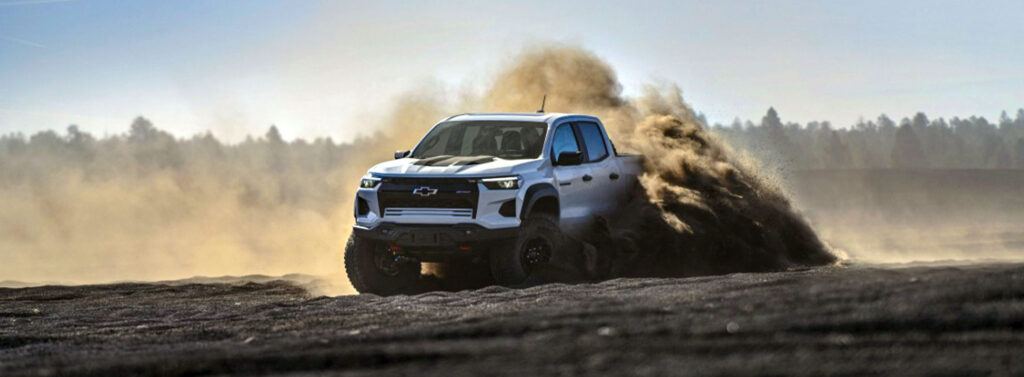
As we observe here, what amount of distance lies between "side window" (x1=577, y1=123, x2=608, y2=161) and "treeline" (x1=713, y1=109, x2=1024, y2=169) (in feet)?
389

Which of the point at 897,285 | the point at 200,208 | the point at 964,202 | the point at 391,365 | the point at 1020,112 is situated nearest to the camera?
the point at 391,365

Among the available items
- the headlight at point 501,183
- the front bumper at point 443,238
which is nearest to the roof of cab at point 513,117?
the headlight at point 501,183

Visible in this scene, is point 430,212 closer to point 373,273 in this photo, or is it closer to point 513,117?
point 373,273

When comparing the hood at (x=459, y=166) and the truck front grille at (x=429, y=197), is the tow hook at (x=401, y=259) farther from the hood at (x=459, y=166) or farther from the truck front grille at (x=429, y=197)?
the hood at (x=459, y=166)

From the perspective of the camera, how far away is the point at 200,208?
58.5 metres

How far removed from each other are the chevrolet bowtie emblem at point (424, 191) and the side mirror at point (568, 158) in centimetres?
154

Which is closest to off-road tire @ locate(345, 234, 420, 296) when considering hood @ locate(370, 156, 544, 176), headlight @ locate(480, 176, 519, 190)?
hood @ locate(370, 156, 544, 176)

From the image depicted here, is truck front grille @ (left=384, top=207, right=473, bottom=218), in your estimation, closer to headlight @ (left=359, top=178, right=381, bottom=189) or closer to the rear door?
headlight @ (left=359, top=178, right=381, bottom=189)

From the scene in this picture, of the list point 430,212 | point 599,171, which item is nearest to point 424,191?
point 430,212

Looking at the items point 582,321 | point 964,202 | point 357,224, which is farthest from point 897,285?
point 964,202

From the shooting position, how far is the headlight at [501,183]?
1382 cm

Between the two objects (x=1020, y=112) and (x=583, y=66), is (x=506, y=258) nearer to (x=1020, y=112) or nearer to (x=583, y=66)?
(x=583, y=66)

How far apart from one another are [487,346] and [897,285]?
331 centimetres

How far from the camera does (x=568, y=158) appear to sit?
1459 cm
